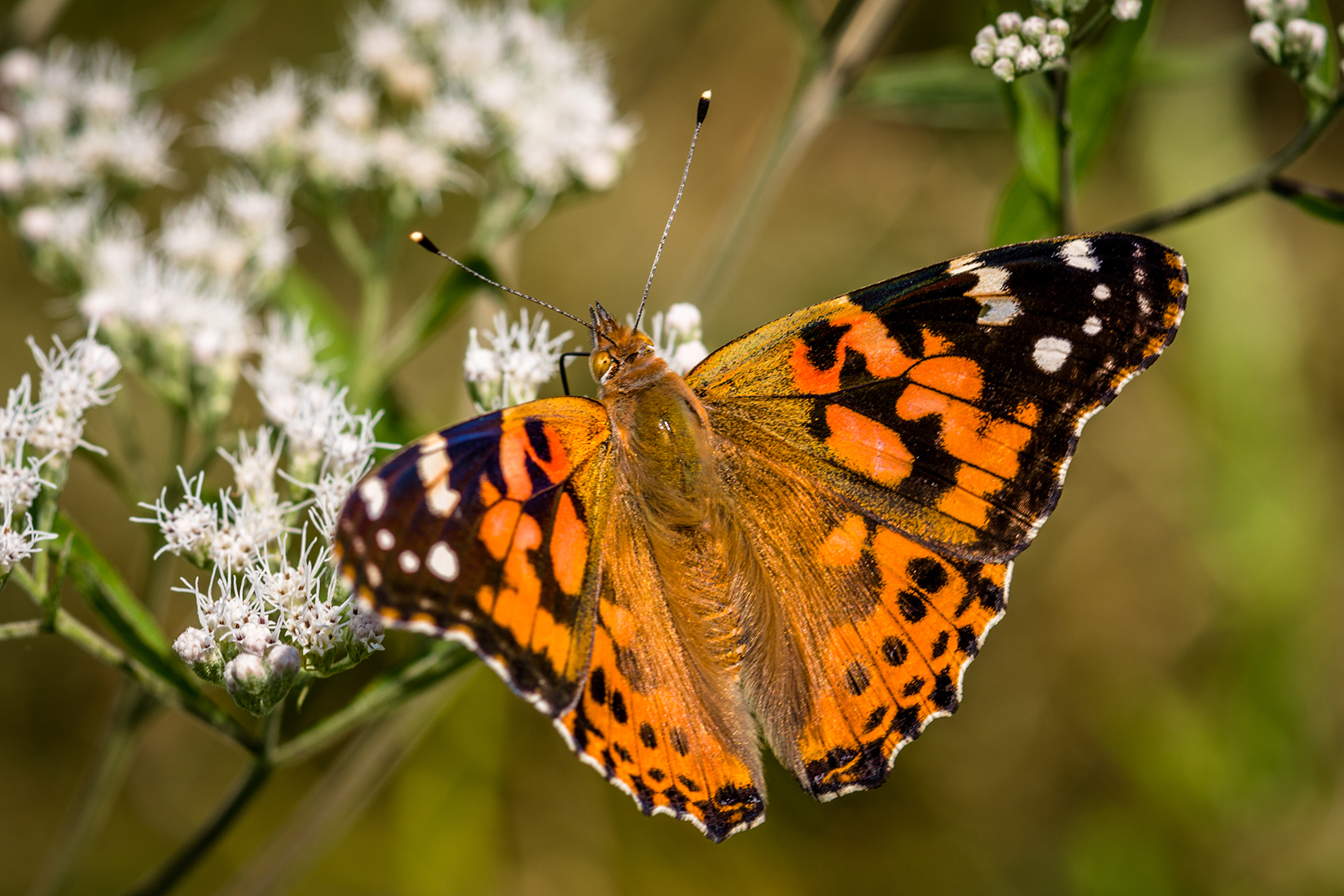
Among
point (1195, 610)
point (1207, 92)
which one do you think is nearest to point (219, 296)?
point (1195, 610)

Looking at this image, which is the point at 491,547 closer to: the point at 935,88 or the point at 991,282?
the point at 991,282

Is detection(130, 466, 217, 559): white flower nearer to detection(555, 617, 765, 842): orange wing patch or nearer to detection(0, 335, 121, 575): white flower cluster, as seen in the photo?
detection(0, 335, 121, 575): white flower cluster

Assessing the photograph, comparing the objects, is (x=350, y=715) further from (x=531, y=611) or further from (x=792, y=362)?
(x=792, y=362)

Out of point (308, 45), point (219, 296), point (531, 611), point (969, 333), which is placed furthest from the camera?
point (308, 45)

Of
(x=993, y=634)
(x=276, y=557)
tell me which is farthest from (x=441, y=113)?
(x=993, y=634)

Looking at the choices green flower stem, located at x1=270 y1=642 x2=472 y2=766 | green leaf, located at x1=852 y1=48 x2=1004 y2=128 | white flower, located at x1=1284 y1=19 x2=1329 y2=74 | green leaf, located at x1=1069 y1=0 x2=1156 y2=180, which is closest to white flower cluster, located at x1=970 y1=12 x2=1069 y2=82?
green leaf, located at x1=1069 y1=0 x2=1156 y2=180

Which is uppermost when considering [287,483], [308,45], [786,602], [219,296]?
[308,45]
